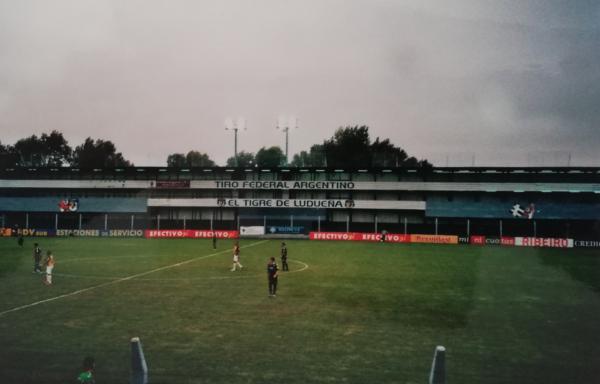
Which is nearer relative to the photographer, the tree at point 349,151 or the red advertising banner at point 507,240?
the red advertising banner at point 507,240

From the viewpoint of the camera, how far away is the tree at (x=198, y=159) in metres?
139

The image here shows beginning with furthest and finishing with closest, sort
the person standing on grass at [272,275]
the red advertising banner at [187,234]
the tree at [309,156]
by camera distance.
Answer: the tree at [309,156] < the red advertising banner at [187,234] < the person standing on grass at [272,275]

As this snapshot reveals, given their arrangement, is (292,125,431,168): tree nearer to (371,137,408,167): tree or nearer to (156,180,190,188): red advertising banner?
(371,137,408,167): tree

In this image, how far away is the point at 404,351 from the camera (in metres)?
14.2

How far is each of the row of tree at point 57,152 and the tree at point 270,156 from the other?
3342 cm

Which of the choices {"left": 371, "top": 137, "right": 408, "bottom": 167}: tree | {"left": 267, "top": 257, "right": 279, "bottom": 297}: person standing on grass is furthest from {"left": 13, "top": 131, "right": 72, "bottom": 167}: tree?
{"left": 267, "top": 257, "right": 279, "bottom": 297}: person standing on grass

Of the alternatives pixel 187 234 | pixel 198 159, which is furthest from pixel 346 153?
pixel 187 234

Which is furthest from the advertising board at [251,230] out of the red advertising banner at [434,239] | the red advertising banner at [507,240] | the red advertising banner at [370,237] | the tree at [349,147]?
the tree at [349,147]

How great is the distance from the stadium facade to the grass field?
39121mm

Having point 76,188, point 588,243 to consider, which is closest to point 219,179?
point 76,188

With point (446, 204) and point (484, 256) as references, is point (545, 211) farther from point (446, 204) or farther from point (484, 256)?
point (484, 256)

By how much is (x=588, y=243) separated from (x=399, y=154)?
70.3m

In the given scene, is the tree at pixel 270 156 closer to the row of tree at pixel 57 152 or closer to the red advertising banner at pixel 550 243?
the row of tree at pixel 57 152

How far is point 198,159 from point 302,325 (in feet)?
422
